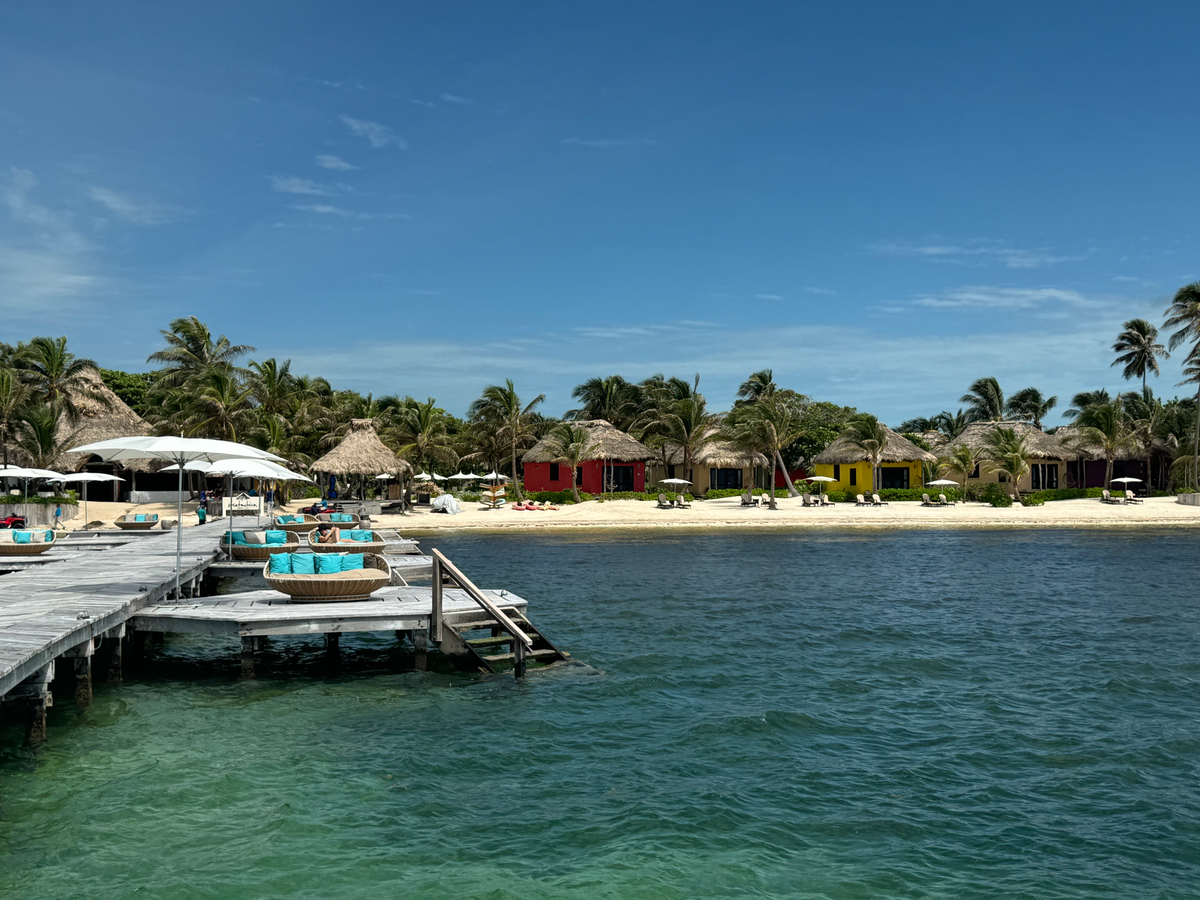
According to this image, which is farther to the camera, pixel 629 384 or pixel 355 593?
pixel 629 384

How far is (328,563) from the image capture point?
13484mm

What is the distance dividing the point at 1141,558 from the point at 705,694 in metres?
24.0

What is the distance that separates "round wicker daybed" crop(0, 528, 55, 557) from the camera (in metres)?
19.3

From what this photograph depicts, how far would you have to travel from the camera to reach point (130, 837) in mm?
7363

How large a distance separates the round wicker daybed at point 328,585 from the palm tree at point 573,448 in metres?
38.5

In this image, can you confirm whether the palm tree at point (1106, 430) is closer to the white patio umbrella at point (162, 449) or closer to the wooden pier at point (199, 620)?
the wooden pier at point (199, 620)

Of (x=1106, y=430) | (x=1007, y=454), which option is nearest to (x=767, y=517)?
(x=1007, y=454)

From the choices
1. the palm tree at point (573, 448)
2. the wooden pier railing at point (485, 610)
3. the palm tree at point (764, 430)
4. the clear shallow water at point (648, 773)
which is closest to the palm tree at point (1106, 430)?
the palm tree at point (764, 430)

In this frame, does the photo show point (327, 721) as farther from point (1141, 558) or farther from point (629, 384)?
point (629, 384)

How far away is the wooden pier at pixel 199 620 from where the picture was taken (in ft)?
32.8

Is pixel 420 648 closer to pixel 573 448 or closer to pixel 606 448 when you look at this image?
pixel 573 448

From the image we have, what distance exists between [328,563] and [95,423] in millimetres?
41986

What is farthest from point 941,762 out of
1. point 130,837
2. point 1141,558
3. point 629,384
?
point 629,384

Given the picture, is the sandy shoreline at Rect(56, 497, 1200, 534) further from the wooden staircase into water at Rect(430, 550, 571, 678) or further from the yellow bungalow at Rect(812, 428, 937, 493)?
the wooden staircase into water at Rect(430, 550, 571, 678)
